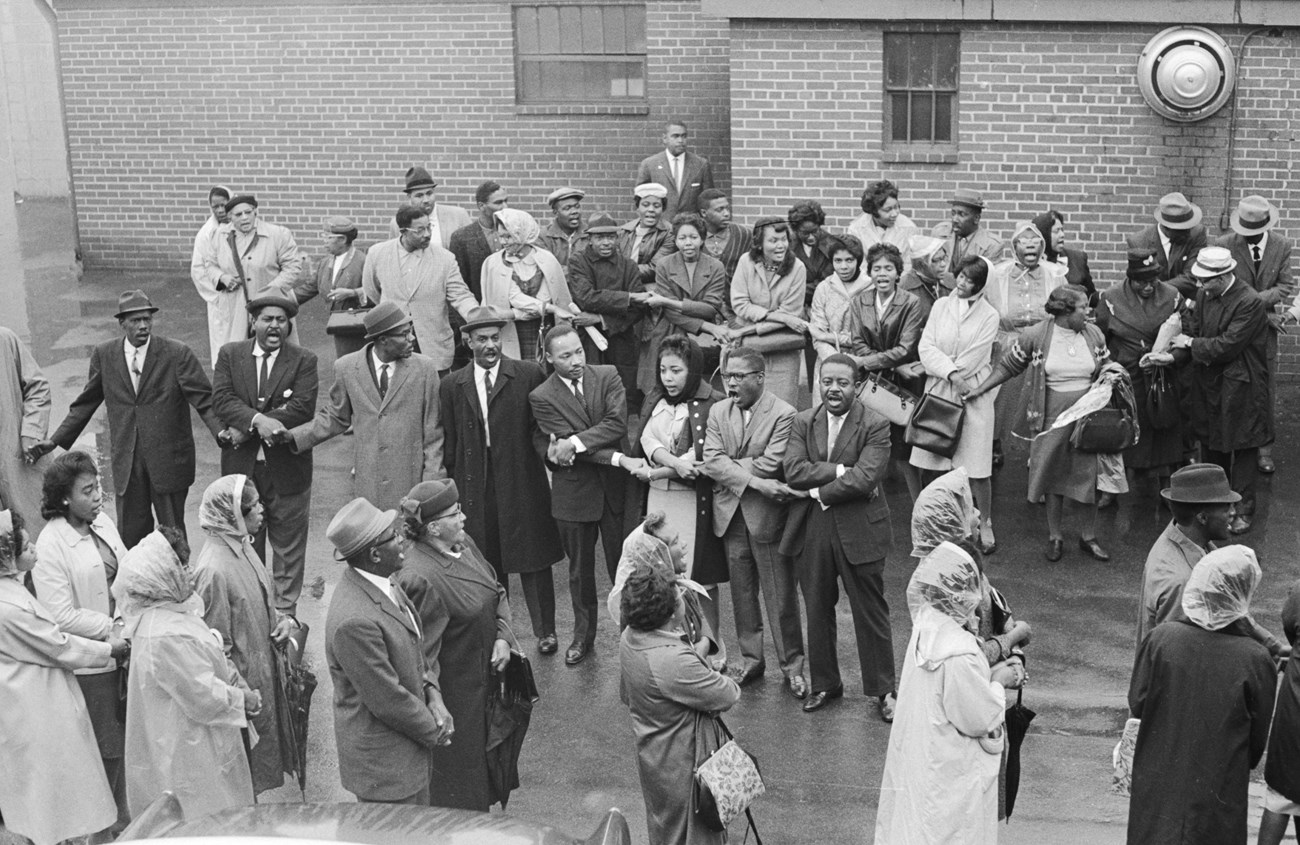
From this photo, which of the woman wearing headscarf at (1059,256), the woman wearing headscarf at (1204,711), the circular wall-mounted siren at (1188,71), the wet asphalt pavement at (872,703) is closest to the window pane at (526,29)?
the wet asphalt pavement at (872,703)

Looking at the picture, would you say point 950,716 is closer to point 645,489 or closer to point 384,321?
point 645,489

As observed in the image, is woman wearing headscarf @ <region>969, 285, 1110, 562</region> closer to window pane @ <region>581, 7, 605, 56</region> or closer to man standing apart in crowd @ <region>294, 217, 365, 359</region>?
man standing apart in crowd @ <region>294, 217, 365, 359</region>

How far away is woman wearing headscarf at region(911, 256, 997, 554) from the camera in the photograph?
10.3 meters

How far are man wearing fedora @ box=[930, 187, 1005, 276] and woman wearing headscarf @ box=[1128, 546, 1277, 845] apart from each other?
5615 millimetres

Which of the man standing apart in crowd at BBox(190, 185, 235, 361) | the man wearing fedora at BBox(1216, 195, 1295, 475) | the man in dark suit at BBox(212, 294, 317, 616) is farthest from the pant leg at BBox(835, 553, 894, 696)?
the man standing apart in crowd at BBox(190, 185, 235, 361)

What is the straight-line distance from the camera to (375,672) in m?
6.39

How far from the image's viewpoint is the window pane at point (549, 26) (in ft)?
54.8

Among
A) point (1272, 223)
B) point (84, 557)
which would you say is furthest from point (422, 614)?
point (1272, 223)

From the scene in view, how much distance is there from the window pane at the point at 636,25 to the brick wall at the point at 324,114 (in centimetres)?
32

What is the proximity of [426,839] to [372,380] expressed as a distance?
4760 millimetres

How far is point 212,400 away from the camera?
9.85 meters

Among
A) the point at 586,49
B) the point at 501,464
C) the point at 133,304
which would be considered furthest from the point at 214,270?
the point at 586,49

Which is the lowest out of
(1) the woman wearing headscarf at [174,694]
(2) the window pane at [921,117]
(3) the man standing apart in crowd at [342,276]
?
(1) the woman wearing headscarf at [174,694]

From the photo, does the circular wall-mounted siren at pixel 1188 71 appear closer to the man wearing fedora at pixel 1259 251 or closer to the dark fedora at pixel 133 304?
the man wearing fedora at pixel 1259 251
